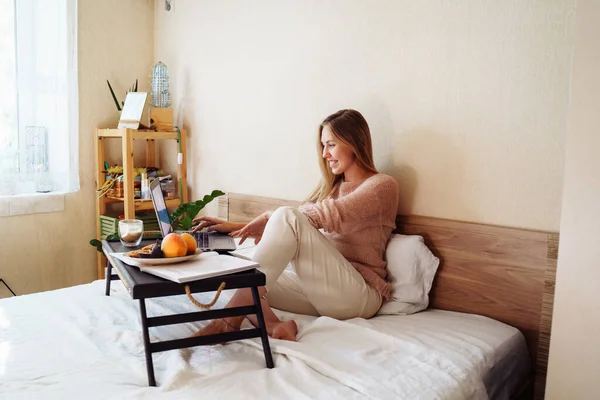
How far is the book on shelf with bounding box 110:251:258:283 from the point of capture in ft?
4.40

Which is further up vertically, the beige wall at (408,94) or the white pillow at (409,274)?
the beige wall at (408,94)

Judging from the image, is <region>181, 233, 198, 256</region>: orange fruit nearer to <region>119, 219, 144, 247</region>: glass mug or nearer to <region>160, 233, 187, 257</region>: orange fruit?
<region>160, 233, 187, 257</region>: orange fruit

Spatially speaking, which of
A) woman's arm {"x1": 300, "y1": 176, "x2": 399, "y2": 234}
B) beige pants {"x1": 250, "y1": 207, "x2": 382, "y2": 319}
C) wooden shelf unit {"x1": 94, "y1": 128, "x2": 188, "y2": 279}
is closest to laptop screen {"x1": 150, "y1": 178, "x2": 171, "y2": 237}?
beige pants {"x1": 250, "y1": 207, "x2": 382, "y2": 319}

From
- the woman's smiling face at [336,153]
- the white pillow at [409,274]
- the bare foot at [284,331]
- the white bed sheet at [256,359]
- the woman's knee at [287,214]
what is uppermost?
the woman's smiling face at [336,153]

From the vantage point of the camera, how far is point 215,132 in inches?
120

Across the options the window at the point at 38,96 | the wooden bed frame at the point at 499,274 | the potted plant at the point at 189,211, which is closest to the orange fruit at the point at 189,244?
the wooden bed frame at the point at 499,274

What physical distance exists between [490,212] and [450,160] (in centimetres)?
25

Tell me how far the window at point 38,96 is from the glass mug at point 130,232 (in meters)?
1.39

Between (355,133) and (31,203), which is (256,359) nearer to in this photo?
(355,133)

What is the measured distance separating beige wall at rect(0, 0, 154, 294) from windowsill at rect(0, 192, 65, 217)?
1.6 inches

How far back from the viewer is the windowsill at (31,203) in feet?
9.20

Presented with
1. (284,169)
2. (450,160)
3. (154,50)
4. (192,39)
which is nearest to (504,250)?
(450,160)

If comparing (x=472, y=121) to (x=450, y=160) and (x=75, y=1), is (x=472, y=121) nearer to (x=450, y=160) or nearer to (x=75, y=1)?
(x=450, y=160)

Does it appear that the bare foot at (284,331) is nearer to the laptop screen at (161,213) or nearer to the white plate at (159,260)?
the white plate at (159,260)
